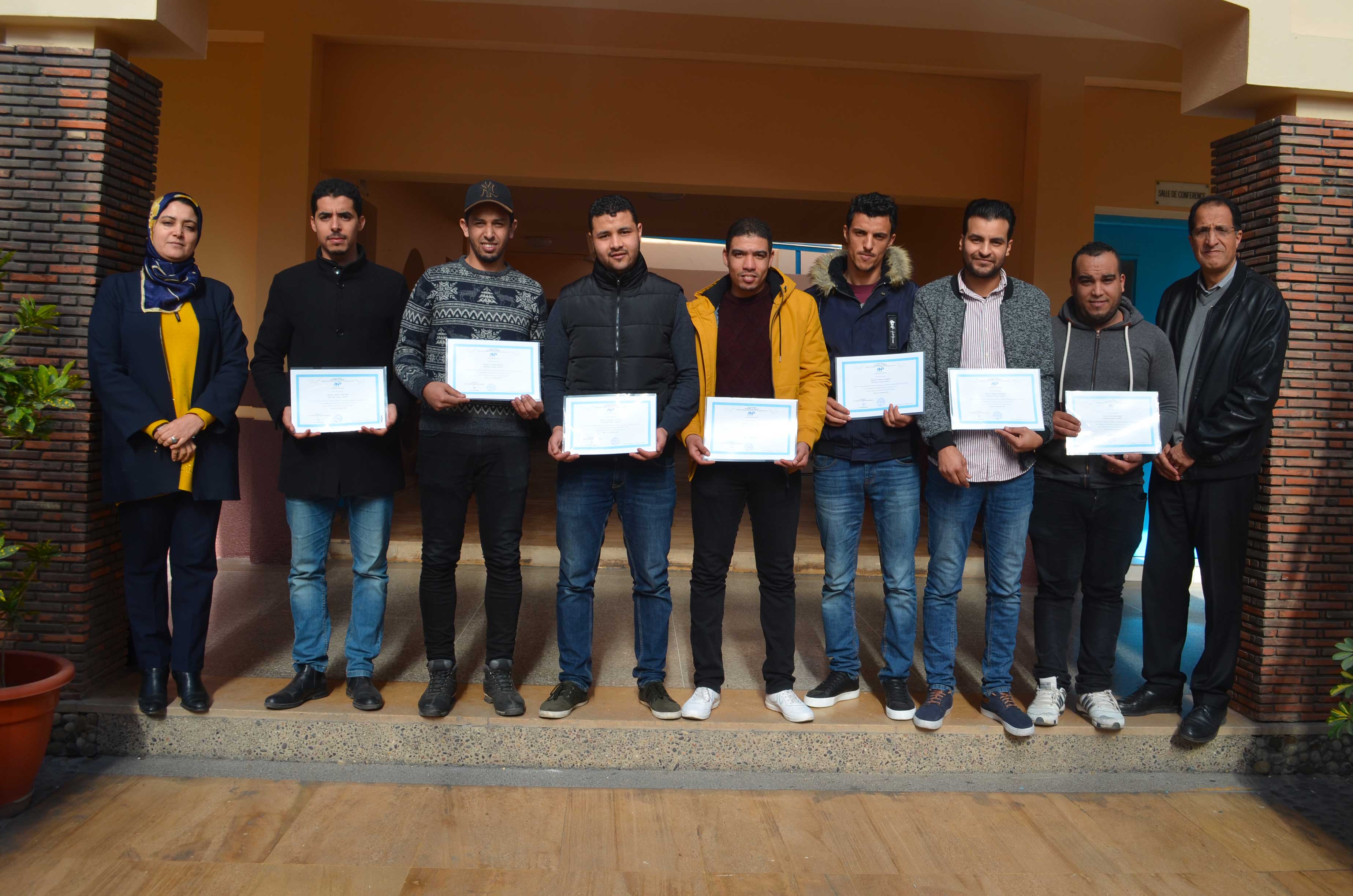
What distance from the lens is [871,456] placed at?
12.0 feet

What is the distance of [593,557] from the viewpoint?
373cm

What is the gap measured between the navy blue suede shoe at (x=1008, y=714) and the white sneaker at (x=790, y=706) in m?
0.71

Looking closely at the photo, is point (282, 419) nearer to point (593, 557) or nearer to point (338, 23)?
point (593, 557)

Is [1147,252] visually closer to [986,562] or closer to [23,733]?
[986,562]

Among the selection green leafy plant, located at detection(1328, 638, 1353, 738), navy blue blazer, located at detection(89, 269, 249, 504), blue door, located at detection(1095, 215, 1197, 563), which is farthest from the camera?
blue door, located at detection(1095, 215, 1197, 563)

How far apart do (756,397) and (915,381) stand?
23.3 inches

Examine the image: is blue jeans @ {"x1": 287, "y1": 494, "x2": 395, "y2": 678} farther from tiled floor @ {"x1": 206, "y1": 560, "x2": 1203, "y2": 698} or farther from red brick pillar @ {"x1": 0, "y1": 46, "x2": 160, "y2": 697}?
red brick pillar @ {"x1": 0, "y1": 46, "x2": 160, "y2": 697}

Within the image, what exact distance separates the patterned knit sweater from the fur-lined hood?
3.67 feet

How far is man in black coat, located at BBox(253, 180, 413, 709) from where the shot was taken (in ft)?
11.8

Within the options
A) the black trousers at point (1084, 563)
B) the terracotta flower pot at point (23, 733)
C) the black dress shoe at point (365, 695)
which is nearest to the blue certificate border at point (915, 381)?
the black trousers at point (1084, 563)

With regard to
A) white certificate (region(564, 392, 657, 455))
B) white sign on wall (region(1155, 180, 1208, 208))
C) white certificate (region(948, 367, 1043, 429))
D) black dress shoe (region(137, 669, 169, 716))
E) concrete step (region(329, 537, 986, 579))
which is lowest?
black dress shoe (region(137, 669, 169, 716))

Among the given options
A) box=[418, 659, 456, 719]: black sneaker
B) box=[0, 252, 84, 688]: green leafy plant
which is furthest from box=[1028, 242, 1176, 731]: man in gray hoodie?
box=[0, 252, 84, 688]: green leafy plant

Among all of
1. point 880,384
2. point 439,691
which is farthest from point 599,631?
point 880,384

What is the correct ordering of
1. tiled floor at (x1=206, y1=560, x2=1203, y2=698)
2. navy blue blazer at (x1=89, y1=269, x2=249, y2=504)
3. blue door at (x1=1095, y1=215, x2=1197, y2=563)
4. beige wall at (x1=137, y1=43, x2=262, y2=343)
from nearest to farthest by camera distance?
1. navy blue blazer at (x1=89, y1=269, x2=249, y2=504)
2. tiled floor at (x1=206, y1=560, x2=1203, y2=698)
3. beige wall at (x1=137, y1=43, x2=262, y2=343)
4. blue door at (x1=1095, y1=215, x2=1197, y2=563)
